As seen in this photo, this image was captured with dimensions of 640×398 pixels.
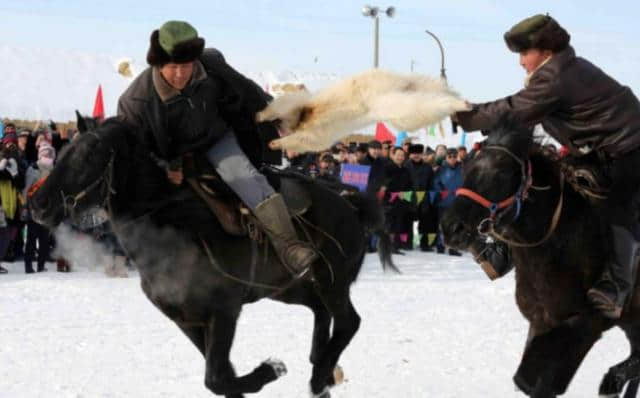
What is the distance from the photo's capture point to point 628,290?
18.0 feet

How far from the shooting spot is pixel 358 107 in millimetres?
5816

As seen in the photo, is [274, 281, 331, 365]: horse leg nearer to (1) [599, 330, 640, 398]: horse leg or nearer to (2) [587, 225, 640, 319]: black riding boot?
(1) [599, 330, 640, 398]: horse leg

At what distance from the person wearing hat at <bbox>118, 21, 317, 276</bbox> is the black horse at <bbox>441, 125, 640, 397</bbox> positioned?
56.3 inches

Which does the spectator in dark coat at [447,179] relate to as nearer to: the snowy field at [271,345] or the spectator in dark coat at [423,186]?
the spectator in dark coat at [423,186]

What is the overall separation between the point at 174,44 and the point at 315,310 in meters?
2.53

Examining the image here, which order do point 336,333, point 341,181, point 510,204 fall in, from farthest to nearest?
point 341,181 < point 336,333 < point 510,204

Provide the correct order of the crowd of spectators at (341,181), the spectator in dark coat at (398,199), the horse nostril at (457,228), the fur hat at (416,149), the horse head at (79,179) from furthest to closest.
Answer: the fur hat at (416,149)
the spectator in dark coat at (398,199)
the crowd of spectators at (341,181)
the horse head at (79,179)
the horse nostril at (457,228)

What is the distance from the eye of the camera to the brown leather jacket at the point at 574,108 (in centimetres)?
531

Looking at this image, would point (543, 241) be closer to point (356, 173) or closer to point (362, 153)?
point (356, 173)

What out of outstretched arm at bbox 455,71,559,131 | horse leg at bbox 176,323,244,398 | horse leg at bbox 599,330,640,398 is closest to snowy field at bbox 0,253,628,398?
horse leg at bbox 599,330,640,398

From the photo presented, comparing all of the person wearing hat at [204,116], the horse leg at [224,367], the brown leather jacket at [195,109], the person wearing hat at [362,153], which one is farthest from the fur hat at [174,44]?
the person wearing hat at [362,153]

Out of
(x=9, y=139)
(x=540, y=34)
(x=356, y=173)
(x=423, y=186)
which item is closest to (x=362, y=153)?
(x=356, y=173)

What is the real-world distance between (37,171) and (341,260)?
7.95m

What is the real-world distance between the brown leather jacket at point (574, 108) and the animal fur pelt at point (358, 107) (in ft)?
0.64
